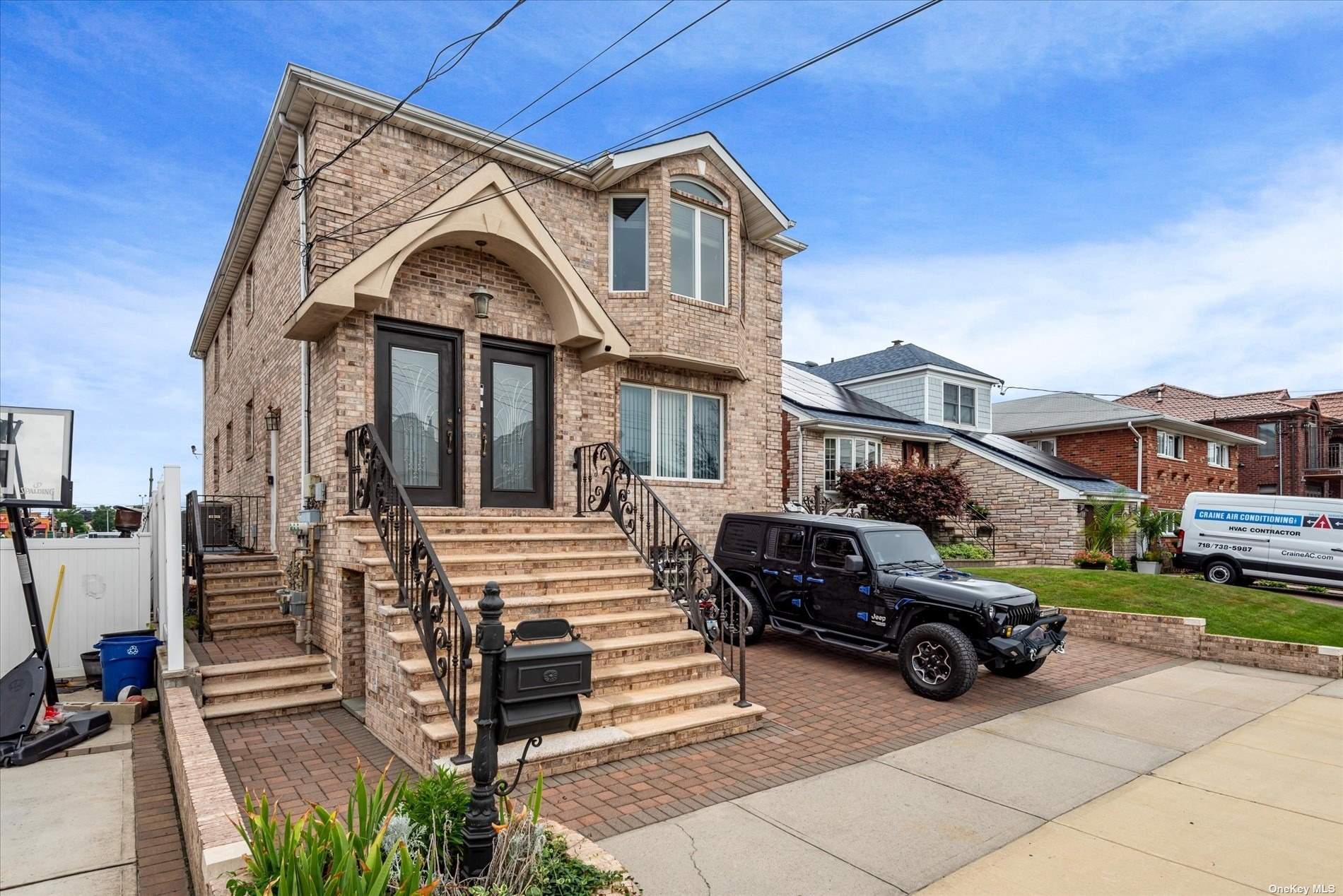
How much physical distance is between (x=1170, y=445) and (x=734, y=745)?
87.2 feet

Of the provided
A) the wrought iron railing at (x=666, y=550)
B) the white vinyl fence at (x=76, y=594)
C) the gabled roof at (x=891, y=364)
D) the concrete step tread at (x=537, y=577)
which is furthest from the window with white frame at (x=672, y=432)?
the gabled roof at (x=891, y=364)

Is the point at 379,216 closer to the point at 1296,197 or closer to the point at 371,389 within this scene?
the point at 371,389

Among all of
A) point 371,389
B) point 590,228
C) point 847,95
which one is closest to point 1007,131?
point 847,95

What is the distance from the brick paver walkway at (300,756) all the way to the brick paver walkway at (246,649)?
1178 mm

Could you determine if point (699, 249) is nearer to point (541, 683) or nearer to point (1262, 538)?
point (541, 683)

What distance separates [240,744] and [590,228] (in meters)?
8.08

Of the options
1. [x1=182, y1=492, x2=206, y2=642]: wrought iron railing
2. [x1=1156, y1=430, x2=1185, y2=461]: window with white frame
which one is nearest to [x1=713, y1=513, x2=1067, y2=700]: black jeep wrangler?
[x1=182, y1=492, x2=206, y2=642]: wrought iron railing

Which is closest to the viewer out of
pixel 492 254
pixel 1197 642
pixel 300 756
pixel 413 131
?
pixel 300 756

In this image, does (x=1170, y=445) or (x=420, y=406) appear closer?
(x=420, y=406)

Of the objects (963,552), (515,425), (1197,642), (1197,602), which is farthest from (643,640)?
(963,552)

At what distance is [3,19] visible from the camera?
25.9 feet

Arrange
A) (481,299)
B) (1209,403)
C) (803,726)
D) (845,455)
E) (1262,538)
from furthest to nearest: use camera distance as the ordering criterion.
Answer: (1209,403)
(845,455)
(1262,538)
(481,299)
(803,726)

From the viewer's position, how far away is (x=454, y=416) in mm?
8727

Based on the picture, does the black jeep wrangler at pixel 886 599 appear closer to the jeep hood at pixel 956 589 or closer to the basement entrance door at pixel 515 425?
the jeep hood at pixel 956 589
